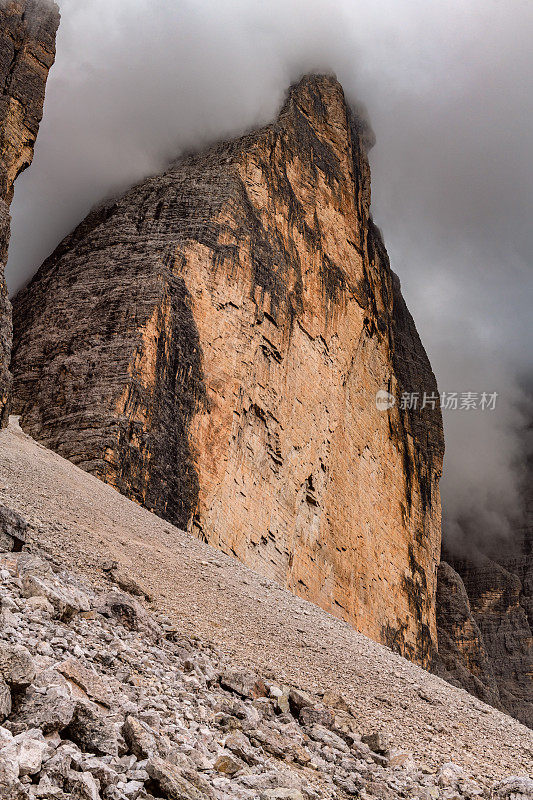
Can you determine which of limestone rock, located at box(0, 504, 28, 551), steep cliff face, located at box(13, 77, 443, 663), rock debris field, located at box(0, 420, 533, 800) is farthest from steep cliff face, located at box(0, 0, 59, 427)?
limestone rock, located at box(0, 504, 28, 551)

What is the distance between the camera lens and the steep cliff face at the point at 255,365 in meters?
24.2

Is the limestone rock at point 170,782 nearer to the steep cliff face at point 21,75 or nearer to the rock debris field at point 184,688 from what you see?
the rock debris field at point 184,688

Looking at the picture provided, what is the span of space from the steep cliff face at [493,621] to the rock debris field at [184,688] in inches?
1374

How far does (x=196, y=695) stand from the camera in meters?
9.02

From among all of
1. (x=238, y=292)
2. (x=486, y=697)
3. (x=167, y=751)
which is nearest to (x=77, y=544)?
(x=167, y=751)

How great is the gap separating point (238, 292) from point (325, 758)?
21086 mm

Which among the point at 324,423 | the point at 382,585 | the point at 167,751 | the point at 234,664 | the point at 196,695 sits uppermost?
the point at 324,423

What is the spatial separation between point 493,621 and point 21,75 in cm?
5283

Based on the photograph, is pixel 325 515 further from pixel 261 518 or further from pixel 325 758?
pixel 325 758

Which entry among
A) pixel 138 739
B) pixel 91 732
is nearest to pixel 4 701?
pixel 91 732

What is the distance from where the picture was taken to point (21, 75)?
2719cm

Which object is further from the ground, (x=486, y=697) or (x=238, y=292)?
(x=238, y=292)

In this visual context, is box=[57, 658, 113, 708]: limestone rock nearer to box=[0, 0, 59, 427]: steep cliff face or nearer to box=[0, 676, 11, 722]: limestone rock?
box=[0, 676, 11, 722]: limestone rock

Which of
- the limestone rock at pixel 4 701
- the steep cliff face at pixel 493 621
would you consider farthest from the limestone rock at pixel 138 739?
the steep cliff face at pixel 493 621
